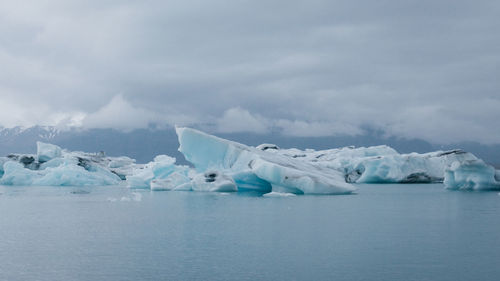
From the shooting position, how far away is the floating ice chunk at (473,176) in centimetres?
2408

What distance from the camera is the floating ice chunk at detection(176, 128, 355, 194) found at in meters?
19.5

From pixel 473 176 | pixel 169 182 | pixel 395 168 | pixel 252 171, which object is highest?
pixel 395 168

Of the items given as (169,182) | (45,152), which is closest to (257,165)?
(169,182)

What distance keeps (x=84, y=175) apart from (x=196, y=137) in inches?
505

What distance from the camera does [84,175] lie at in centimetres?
3197

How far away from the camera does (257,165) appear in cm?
1953

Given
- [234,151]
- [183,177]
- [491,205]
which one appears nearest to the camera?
[491,205]

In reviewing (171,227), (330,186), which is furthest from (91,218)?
(330,186)

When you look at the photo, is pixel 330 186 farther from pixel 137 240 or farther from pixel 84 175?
pixel 84 175

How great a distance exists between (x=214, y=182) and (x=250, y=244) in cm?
1360

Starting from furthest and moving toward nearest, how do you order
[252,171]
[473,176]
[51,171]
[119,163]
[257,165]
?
[119,163], [51,171], [473,176], [252,171], [257,165]

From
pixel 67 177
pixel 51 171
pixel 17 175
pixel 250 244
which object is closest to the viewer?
pixel 250 244

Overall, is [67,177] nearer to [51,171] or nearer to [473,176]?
[51,171]

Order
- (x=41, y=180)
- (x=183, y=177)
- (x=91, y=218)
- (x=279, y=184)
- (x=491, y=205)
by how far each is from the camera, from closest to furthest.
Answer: (x=91, y=218) < (x=491, y=205) < (x=279, y=184) < (x=183, y=177) < (x=41, y=180)
